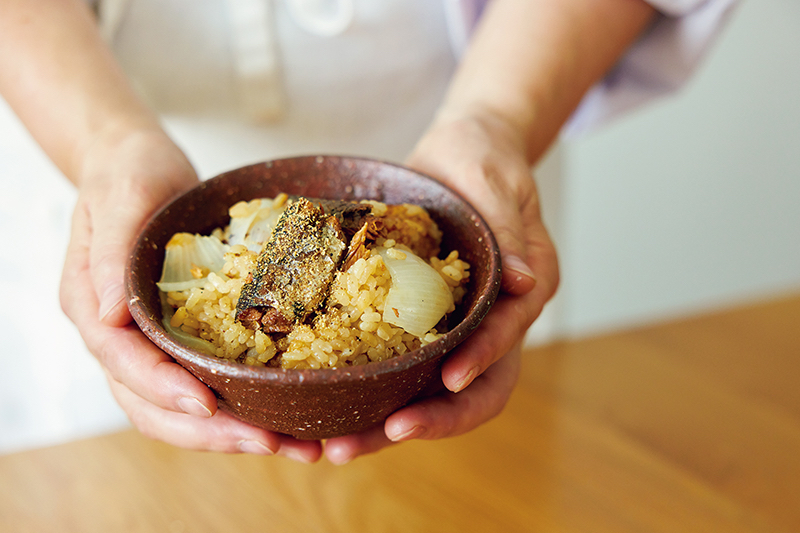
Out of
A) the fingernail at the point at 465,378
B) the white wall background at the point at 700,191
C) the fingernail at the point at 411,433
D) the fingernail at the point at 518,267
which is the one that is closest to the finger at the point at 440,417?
the fingernail at the point at 411,433

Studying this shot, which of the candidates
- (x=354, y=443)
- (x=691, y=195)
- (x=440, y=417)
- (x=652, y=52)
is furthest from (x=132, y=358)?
(x=691, y=195)

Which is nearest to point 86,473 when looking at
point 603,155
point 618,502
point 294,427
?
point 294,427

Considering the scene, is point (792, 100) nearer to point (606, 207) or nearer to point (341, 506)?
point (606, 207)

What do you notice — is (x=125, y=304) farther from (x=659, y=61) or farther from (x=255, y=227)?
(x=659, y=61)

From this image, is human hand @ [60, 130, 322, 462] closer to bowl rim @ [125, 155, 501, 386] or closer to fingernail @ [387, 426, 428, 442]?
bowl rim @ [125, 155, 501, 386]

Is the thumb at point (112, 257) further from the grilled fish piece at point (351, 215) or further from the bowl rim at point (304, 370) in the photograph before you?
the grilled fish piece at point (351, 215)
